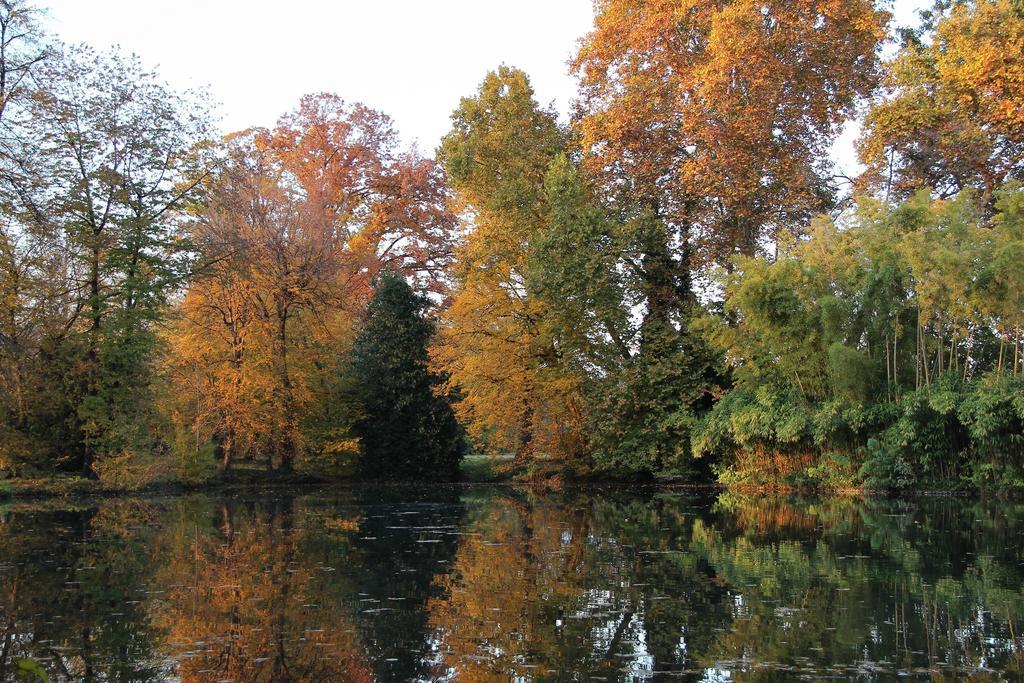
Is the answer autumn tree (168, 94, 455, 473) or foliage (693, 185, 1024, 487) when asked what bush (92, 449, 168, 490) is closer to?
autumn tree (168, 94, 455, 473)

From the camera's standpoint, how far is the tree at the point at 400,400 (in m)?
26.9

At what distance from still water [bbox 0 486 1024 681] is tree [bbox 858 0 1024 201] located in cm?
1040

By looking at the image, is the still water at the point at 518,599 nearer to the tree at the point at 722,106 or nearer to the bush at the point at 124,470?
the bush at the point at 124,470

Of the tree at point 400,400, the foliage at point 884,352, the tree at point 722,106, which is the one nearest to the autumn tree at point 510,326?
the tree at point 400,400

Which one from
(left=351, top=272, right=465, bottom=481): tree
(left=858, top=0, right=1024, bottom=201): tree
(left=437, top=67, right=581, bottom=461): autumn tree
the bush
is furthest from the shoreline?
(left=858, top=0, right=1024, bottom=201): tree

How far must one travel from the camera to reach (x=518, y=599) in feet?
25.6

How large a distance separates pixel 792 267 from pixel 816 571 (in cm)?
1216

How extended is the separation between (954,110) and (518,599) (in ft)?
62.6

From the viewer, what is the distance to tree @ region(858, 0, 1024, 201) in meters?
20.3

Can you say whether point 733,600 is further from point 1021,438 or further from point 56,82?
point 56,82

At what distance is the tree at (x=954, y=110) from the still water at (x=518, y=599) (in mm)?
10398

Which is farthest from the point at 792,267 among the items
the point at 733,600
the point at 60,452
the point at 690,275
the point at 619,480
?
the point at 60,452

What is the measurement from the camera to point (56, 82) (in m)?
20.8

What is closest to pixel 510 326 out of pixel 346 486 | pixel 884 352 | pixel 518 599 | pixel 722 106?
pixel 346 486
